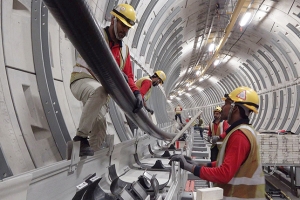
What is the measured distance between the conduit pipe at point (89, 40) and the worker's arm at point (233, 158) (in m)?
1.05

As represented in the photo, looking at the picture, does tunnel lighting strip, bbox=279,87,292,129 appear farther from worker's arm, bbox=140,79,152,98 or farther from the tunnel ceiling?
worker's arm, bbox=140,79,152,98

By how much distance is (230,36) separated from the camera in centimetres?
1485

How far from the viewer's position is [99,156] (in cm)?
290

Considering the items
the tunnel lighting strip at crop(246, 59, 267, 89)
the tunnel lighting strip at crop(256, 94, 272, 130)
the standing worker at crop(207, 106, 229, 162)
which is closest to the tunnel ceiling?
the tunnel lighting strip at crop(246, 59, 267, 89)

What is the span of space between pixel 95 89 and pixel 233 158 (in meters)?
1.35

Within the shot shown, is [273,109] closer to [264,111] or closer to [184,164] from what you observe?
[264,111]

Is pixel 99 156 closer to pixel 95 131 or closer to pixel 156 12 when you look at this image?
pixel 95 131

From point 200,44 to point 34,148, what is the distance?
52.1 feet

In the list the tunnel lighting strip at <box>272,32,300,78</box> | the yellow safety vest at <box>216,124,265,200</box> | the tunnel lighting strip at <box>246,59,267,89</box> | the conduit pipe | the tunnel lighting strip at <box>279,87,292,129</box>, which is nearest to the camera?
the conduit pipe

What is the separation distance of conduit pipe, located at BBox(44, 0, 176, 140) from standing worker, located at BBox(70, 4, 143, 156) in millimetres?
170

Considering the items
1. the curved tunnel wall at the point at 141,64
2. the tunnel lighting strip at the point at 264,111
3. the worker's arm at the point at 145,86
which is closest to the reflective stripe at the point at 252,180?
the curved tunnel wall at the point at 141,64

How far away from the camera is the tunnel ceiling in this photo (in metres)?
7.52

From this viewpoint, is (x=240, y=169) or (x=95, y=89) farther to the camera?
(x=240, y=169)

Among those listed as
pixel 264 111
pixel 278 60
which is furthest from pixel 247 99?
pixel 264 111
